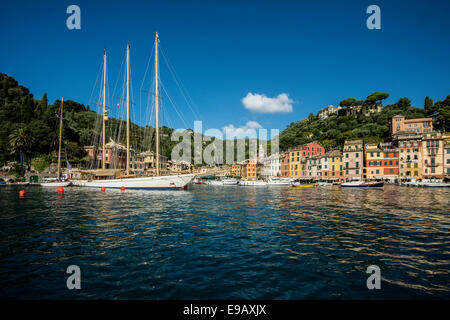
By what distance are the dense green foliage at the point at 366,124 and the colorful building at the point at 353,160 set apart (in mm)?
22033

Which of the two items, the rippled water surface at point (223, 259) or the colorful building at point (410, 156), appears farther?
the colorful building at point (410, 156)

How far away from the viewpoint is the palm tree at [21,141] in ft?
257

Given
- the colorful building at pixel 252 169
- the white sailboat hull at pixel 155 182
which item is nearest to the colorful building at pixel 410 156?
the colorful building at pixel 252 169

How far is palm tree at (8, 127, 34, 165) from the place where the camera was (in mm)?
78188

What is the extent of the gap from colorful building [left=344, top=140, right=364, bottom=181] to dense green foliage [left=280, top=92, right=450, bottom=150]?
867 inches

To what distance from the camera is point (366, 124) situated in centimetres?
Answer: 13250

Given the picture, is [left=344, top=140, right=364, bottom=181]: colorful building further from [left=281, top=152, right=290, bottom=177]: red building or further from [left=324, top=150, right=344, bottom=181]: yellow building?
[left=281, top=152, right=290, bottom=177]: red building

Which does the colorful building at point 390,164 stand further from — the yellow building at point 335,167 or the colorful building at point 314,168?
the colorful building at point 314,168

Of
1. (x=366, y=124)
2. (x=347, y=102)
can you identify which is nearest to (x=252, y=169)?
(x=366, y=124)

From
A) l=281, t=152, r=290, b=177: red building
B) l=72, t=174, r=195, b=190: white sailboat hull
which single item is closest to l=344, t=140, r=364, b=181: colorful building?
l=281, t=152, r=290, b=177: red building

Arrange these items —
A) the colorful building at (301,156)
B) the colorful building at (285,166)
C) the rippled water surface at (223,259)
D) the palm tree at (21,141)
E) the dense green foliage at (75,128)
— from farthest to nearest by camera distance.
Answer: the colorful building at (285,166) → the colorful building at (301,156) → the dense green foliage at (75,128) → the palm tree at (21,141) → the rippled water surface at (223,259)

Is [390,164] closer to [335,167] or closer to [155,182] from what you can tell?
[335,167]
